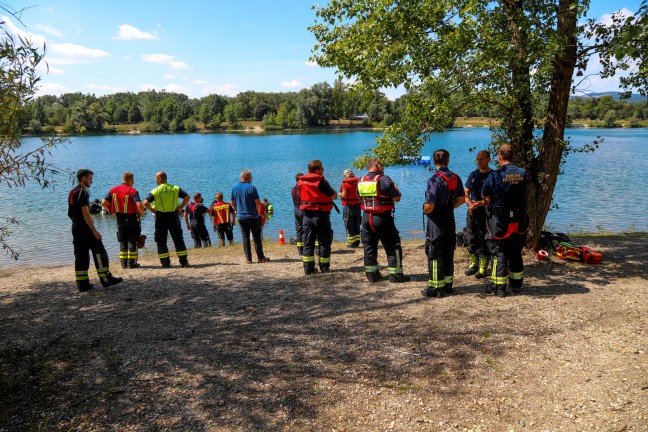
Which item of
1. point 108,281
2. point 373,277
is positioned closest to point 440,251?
point 373,277

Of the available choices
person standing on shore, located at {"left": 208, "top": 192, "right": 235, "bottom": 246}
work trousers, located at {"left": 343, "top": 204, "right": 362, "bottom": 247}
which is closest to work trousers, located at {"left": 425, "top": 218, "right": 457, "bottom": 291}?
work trousers, located at {"left": 343, "top": 204, "right": 362, "bottom": 247}

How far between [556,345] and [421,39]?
551 cm

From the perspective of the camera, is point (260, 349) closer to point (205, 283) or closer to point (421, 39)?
point (205, 283)

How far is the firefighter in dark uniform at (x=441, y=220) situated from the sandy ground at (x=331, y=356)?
0.41m

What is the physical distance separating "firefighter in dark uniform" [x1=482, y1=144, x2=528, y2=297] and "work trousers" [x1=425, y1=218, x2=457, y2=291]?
0.66m

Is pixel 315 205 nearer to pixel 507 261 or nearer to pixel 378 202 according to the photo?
pixel 378 202

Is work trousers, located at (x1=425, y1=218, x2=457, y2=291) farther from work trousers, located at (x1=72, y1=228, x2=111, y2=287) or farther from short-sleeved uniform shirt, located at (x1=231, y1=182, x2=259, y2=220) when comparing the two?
work trousers, located at (x1=72, y1=228, x2=111, y2=287)

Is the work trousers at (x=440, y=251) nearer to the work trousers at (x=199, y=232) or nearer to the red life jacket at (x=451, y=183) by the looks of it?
the red life jacket at (x=451, y=183)

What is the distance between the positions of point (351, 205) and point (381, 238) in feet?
10.4

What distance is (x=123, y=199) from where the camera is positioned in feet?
31.1

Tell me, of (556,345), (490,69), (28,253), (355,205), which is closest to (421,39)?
(490,69)

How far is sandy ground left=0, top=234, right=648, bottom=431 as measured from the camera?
13.0 feet

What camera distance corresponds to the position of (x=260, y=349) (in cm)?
534

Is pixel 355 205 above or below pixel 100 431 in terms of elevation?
above
